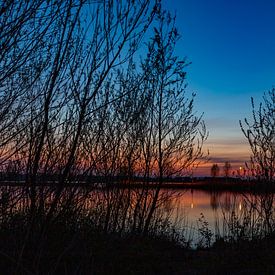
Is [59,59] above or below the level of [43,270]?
above

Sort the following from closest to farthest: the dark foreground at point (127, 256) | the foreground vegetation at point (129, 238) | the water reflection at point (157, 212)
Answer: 1. the foreground vegetation at point (129, 238)
2. the dark foreground at point (127, 256)
3. the water reflection at point (157, 212)

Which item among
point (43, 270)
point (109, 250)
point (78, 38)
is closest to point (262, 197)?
point (109, 250)

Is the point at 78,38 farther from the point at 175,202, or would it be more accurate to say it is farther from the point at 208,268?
the point at 175,202

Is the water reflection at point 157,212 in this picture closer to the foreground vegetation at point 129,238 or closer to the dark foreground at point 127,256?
the foreground vegetation at point 129,238

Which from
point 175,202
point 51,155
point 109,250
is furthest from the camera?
point 175,202

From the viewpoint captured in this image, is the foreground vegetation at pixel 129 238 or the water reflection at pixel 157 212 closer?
the foreground vegetation at pixel 129 238

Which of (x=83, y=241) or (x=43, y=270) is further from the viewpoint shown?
Answer: (x=83, y=241)

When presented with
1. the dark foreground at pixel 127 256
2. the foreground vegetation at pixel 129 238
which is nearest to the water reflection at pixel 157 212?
the foreground vegetation at pixel 129 238

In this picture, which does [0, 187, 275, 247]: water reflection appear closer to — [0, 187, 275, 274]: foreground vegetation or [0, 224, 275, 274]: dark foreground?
[0, 187, 275, 274]: foreground vegetation

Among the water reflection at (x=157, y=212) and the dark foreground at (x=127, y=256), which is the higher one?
the water reflection at (x=157, y=212)

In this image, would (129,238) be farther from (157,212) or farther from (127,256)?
(157,212)

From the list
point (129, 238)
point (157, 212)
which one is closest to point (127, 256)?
point (129, 238)

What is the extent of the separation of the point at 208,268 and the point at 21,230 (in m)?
3.55

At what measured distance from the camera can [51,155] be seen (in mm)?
5875
